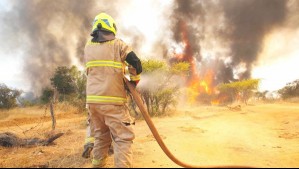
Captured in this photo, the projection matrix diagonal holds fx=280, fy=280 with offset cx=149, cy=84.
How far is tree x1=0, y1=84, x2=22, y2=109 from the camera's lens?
25531 mm

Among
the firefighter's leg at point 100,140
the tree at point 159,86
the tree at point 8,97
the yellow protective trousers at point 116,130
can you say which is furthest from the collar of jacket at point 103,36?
the tree at point 8,97

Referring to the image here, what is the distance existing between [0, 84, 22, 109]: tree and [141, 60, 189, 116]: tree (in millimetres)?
15572

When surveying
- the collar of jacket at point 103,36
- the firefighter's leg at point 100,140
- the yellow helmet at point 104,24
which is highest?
the yellow helmet at point 104,24

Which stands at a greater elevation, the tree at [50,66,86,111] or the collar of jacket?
the tree at [50,66,86,111]

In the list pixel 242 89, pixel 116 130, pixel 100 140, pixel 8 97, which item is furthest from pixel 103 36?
pixel 242 89

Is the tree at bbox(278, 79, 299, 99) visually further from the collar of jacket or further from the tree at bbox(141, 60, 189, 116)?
the collar of jacket

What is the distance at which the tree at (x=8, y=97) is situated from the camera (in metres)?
25.5

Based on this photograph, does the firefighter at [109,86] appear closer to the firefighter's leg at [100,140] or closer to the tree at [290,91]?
the firefighter's leg at [100,140]

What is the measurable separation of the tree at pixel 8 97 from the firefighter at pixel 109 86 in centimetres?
2432

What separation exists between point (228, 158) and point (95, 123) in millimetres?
2635

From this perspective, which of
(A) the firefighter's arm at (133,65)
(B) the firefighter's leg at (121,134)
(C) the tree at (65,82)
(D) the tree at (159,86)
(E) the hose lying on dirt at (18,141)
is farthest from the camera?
(C) the tree at (65,82)

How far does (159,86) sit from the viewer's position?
16.2m

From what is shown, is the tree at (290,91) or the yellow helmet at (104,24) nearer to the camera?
the yellow helmet at (104,24)

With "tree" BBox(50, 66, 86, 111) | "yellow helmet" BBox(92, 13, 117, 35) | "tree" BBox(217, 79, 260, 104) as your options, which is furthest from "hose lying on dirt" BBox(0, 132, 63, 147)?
"tree" BBox(217, 79, 260, 104)
